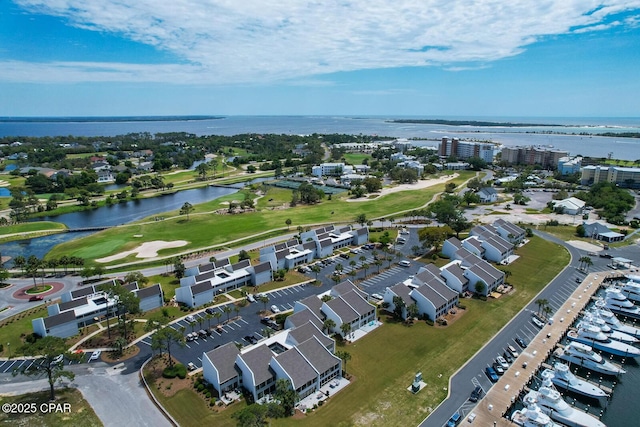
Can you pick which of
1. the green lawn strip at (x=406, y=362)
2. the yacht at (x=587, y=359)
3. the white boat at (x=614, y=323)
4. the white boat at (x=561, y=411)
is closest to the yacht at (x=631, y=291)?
the white boat at (x=614, y=323)

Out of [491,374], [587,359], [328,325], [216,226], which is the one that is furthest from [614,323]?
[216,226]

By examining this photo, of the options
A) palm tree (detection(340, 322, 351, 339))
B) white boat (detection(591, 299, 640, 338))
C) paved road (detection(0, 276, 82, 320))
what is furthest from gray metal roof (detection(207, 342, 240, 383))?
white boat (detection(591, 299, 640, 338))

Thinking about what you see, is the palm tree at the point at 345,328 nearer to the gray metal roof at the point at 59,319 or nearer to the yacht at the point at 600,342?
the yacht at the point at 600,342

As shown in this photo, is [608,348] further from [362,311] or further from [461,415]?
[362,311]

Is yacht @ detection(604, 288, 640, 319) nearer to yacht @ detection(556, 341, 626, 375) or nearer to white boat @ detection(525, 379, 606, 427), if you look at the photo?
yacht @ detection(556, 341, 626, 375)

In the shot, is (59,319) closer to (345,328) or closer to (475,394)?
(345,328)

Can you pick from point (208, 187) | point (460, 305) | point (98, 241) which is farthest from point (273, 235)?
point (208, 187)
